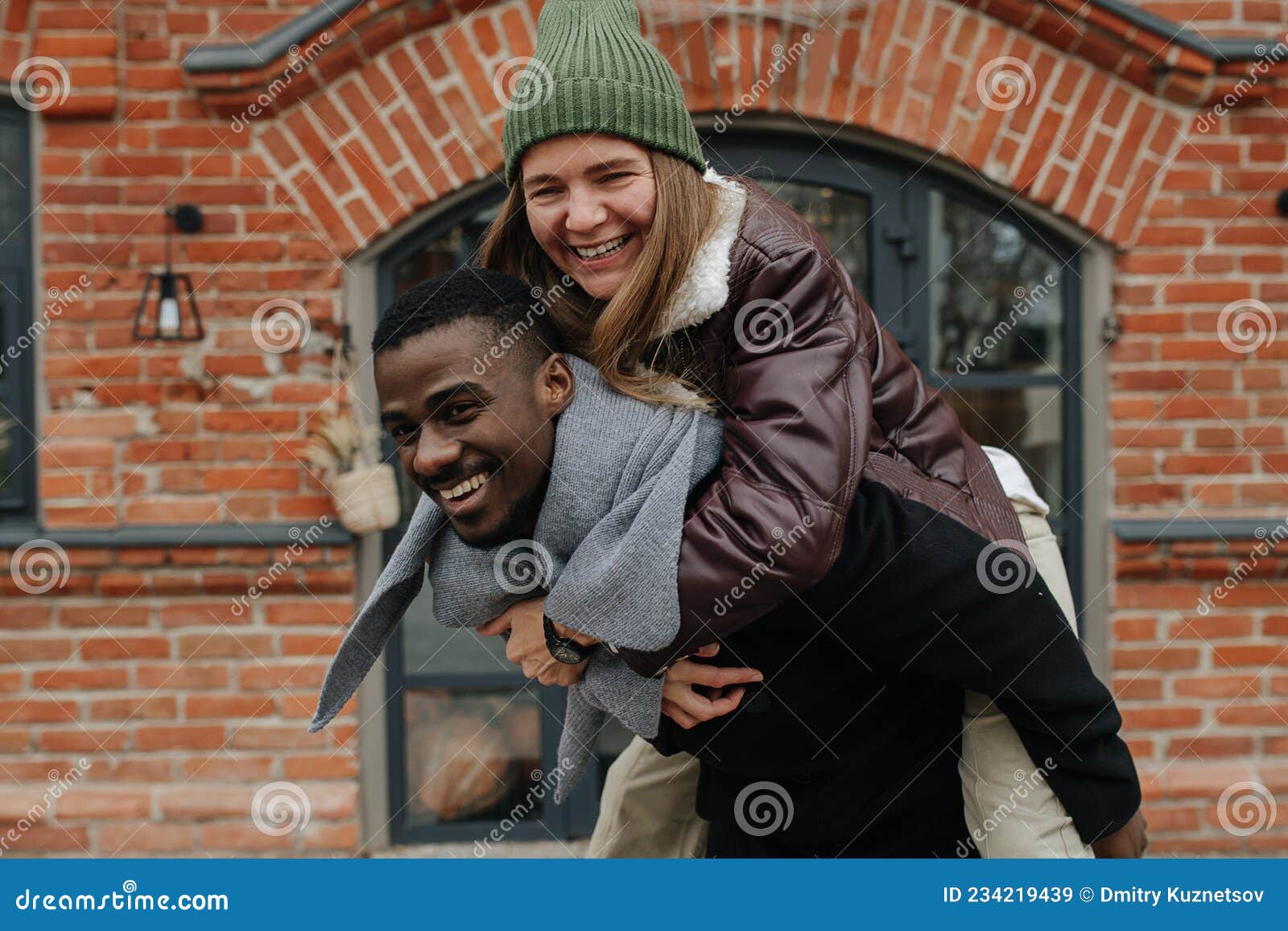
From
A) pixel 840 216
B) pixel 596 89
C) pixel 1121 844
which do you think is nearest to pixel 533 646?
pixel 596 89

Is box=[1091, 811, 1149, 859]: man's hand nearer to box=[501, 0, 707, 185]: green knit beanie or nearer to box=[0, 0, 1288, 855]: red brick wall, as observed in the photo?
box=[501, 0, 707, 185]: green knit beanie

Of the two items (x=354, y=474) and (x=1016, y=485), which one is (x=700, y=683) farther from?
(x=354, y=474)

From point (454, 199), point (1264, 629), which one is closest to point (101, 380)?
point (454, 199)

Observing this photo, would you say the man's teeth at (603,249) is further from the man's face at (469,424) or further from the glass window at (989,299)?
the glass window at (989,299)

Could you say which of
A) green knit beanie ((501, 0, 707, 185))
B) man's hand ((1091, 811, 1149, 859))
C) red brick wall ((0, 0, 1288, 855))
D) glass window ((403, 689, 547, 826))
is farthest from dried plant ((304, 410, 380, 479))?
man's hand ((1091, 811, 1149, 859))

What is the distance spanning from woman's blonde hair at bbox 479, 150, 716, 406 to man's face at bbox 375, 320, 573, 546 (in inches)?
5.6

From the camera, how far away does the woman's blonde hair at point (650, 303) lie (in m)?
1.58

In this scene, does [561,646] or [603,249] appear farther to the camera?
[603,249]

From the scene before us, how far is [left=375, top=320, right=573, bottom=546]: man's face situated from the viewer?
1433 millimetres

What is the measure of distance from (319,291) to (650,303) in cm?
205

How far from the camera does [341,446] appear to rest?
3260mm

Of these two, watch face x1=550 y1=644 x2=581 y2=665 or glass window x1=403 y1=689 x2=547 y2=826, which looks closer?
watch face x1=550 y1=644 x2=581 y2=665

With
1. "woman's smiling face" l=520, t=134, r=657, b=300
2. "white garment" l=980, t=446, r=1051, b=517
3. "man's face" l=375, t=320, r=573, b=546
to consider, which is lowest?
"white garment" l=980, t=446, r=1051, b=517

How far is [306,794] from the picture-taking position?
135 inches
